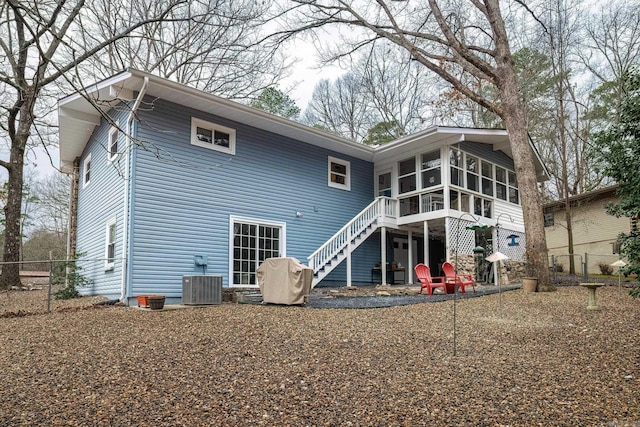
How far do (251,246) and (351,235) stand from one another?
3.08 m

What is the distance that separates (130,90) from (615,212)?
933 centimetres

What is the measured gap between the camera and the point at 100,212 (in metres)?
12.1

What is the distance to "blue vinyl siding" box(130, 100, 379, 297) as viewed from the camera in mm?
10070

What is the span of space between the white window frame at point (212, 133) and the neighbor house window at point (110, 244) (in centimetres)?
268

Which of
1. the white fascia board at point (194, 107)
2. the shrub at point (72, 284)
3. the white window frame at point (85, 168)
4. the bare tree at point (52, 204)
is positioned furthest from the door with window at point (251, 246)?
the bare tree at point (52, 204)

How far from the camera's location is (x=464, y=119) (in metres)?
24.6

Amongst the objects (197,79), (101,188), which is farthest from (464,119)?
(101,188)

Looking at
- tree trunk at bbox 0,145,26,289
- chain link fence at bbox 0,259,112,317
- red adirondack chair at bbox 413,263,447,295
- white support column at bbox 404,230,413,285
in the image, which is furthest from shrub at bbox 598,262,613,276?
tree trunk at bbox 0,145,26,289

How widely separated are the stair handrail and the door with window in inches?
41.3

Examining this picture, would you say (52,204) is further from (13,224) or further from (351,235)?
(351,235)

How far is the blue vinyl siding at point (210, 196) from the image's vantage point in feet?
33.0

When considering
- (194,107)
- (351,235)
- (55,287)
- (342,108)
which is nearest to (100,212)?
(194,107)

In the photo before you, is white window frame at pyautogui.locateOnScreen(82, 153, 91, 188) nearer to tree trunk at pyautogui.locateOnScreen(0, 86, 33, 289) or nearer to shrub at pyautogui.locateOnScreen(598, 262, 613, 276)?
tree trunk at pyautogui.locateOnScreen(0, 86, 33, 289)

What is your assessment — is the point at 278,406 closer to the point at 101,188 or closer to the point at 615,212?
the point at 615,212
